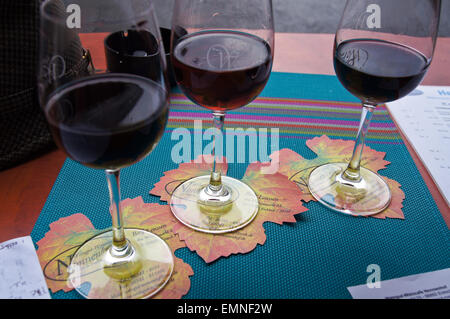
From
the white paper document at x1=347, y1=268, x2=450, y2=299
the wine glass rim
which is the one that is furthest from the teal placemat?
the wine glass rim

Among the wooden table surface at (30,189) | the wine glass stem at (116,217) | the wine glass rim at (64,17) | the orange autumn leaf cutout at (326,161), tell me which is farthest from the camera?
the orange autumn leaf cutout at (326,161)

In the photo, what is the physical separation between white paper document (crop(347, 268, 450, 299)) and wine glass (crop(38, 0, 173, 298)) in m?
0.40

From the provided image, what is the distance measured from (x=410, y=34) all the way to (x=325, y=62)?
50 cm

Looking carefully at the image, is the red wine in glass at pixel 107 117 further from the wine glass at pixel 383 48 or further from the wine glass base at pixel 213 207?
the wine glass at pixel 383 48

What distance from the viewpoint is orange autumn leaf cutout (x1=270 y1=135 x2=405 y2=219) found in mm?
840

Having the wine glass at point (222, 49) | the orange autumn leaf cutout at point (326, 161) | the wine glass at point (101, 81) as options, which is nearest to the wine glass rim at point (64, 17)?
the wine glass at point (101, 81)

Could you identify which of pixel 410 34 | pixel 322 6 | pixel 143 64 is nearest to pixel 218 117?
pixel 143 64

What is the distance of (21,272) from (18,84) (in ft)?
1.11

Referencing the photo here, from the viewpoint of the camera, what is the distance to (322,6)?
316cm

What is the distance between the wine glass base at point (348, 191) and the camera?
817 mm

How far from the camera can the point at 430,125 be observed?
1.02m

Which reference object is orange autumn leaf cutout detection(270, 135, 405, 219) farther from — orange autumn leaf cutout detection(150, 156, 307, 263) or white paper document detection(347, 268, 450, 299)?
white paper document detection(347, 268, 450, 299)

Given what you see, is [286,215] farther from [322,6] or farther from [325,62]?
[322,6]

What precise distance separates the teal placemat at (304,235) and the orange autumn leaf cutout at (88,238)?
0.01 metres
